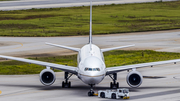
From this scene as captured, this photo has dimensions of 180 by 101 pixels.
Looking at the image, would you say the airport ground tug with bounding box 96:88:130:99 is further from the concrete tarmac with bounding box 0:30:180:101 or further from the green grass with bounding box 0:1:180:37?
the green grass with bounding box 0:1:180:37

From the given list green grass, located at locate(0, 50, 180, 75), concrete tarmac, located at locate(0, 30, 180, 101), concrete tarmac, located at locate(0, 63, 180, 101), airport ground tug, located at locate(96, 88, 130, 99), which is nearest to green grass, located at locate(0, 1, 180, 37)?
concrete tarmac, located at locate(0, 30, 180, 101)

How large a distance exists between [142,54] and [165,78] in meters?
16.5

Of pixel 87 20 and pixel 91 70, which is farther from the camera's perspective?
pixel 87 20

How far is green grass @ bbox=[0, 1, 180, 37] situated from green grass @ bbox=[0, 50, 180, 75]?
24.9m

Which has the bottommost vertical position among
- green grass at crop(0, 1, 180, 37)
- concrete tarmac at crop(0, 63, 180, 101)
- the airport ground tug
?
the airport ground tug

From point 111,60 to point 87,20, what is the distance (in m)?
49.3

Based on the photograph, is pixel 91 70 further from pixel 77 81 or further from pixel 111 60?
pixel 111 60

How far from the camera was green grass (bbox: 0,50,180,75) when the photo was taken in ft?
157

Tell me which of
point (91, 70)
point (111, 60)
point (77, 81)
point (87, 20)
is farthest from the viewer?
point (87, 20)

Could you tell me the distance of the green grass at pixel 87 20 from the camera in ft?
288

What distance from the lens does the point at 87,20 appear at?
102m

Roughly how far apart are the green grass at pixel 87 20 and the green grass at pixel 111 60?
81.6 feet

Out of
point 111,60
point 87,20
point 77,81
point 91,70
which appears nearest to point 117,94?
point 91,70

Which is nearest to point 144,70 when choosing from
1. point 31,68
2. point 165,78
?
point 165,78
